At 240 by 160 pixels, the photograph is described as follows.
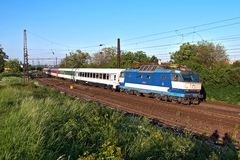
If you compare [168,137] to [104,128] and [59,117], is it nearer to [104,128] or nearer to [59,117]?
[104,128]

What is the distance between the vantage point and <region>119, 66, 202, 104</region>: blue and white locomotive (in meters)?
26.6

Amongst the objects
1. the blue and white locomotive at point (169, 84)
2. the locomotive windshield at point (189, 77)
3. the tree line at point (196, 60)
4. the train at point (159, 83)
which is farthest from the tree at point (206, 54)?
the locomotive windshield at point (189, 77)

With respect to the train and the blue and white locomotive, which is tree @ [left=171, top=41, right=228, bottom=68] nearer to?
the train

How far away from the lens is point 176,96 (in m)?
27.1

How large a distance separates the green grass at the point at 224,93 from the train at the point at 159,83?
1.33 m

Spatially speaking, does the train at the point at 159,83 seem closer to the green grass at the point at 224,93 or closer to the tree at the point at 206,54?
the green grass at the point at 224,93

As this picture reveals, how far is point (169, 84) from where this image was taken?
27.4 m

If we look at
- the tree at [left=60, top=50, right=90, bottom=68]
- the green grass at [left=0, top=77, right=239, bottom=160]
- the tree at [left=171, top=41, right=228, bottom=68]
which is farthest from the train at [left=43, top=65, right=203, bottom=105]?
the tree at [left=60, top=50, right=90, bottom=68]

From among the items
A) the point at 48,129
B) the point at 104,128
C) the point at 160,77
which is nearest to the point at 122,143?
the point at 104,128

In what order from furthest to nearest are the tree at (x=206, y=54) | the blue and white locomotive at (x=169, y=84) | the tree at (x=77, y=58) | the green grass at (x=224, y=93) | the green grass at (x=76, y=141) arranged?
the tree at (x=77, y=58) < the tree at (x=206, y=54) < the green grass at (x=224, y=93) < the blue and white locomotive at (x=169, y=84) < the green grass at (x=76, y=141)

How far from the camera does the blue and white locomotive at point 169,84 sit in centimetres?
2658

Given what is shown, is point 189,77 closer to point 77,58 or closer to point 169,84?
point 169,84

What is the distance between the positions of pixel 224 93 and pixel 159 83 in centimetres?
642

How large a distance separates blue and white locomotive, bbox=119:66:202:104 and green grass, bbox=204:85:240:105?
2.62 m
